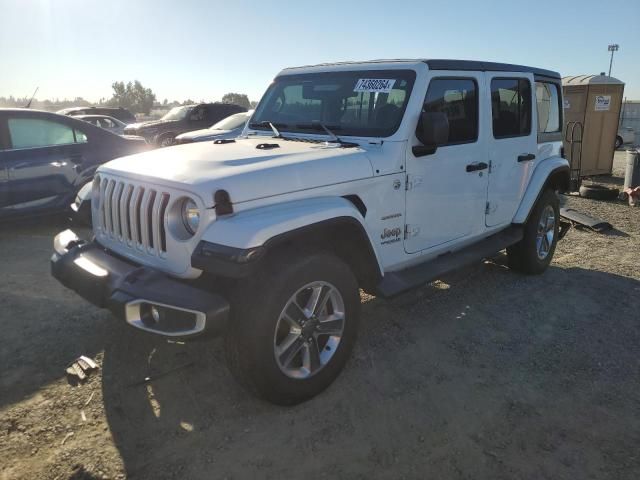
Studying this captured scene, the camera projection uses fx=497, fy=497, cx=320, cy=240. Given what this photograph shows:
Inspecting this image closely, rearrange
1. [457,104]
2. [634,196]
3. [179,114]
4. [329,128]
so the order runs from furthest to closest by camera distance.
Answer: [179,114]
[634,196]
[457,104]
[329,128]

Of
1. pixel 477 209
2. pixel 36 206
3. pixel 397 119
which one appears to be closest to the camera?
pixel 397 119

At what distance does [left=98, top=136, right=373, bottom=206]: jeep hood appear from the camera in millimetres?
2652

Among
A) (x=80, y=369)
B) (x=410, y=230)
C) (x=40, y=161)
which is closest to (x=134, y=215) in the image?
(x=80, y=369)

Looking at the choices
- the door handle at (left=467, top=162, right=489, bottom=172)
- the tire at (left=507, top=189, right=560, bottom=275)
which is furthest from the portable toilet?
the door handle at (left=467, top=162, right=489, bottom=172)

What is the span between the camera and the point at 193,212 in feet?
8.70

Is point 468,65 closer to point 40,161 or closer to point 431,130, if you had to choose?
point 431,130

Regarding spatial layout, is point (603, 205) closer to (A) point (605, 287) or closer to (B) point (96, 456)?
(A) point (605, 287)

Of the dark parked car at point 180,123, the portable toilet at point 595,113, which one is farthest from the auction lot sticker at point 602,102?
the dark parked car at point 180,123

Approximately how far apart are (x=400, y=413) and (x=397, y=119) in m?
1.95

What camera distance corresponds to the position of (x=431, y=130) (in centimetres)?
333

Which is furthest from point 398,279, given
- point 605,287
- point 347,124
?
point 605,287

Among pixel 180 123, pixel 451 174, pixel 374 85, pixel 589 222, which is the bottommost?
pixel 589 222

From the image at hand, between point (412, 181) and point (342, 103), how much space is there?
84cm

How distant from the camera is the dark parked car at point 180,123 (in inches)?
576
